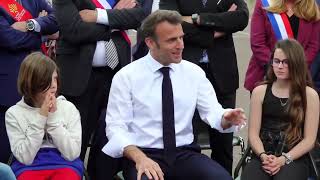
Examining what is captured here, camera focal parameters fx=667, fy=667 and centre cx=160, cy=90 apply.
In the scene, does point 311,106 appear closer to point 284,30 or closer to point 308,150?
point 308,150

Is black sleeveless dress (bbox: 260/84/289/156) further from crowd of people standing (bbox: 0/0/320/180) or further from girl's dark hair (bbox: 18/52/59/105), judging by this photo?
girl's dark hair (bbox: 18/52/59/105)

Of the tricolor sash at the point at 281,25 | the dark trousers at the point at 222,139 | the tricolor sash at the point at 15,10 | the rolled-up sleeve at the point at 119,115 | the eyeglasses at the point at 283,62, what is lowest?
the dark trousers at the point at 222,139

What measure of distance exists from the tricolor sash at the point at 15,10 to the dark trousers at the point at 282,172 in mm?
2085

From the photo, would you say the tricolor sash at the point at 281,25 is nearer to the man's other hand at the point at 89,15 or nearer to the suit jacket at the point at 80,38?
the suit jacket at the point at 80,38

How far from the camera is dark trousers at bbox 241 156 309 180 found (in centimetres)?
450

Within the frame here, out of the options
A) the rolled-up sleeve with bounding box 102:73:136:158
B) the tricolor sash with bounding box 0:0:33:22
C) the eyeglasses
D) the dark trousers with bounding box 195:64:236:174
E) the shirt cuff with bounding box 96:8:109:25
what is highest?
the tricolor sash with bounding box 0:0:33:22

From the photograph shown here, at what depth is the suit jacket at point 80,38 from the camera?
5.02 meters

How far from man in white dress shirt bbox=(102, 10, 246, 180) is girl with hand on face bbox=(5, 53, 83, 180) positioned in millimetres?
258

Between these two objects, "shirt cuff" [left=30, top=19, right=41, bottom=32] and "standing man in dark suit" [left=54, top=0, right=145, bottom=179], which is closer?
"standing man in dark suit" [left=54, top=0, right=145, bottom=179]

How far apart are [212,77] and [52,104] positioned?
4.98 ft

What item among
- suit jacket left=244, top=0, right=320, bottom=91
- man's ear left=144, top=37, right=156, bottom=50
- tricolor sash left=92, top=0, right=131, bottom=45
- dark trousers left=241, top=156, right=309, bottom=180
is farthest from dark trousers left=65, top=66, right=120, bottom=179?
dark trousers left=241, top=156, right=309, bottom=180

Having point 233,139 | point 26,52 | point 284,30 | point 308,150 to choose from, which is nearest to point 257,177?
point 308,150

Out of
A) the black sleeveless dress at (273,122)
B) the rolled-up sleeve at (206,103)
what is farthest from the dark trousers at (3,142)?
the black sleeveless dress at (273,122)

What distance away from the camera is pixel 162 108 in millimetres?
4406
